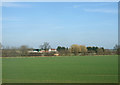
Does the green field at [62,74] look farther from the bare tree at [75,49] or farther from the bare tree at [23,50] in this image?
the bare tree at [75,49]

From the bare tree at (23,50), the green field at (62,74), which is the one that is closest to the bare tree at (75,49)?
the bare tree at (23,50)

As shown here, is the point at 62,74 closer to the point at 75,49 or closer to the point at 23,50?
the point at 23,50

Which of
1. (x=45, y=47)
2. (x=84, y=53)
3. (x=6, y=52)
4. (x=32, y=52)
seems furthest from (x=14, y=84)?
(x=84, y=53)

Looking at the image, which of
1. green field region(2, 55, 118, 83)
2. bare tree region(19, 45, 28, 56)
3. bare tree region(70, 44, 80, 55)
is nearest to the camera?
green field region(2, 55, 118, 83)

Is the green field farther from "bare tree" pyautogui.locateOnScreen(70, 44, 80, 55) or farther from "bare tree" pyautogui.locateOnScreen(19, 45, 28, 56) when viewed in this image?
"bare tree" pyautogui.locateOnScreen(70, 44, 80, 55)

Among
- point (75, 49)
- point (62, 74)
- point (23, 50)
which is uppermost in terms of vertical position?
point (75, 49)

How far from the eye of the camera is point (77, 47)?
1634 inches

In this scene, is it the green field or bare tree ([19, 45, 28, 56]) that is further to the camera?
bare tree ([19, 45, 28, 56])

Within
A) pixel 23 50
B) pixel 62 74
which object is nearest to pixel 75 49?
pixel 23 50

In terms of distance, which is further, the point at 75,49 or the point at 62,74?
the point at 75,49

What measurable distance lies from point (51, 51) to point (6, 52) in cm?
1113

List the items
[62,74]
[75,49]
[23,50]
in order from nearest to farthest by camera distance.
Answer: [62,74] < [23,50] < [75,49]

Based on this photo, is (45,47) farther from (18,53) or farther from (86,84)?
(86,84)

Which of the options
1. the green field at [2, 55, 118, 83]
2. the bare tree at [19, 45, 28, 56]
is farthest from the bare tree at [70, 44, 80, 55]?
the green field at [2, 55, 118, 83]
